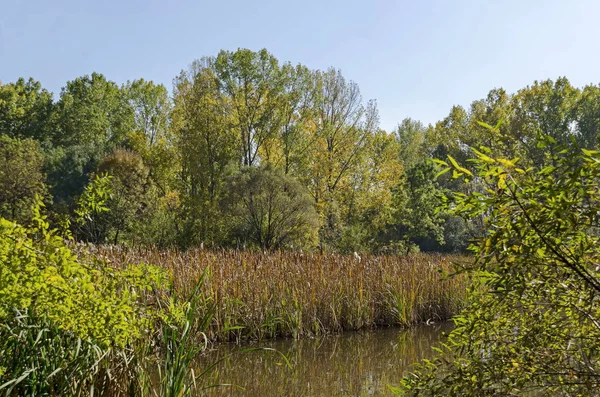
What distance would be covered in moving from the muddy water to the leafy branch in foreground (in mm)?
2777

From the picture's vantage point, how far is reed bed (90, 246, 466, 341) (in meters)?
7.55

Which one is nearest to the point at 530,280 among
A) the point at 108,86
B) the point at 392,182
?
the point at 392,182

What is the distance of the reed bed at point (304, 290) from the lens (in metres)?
7.55

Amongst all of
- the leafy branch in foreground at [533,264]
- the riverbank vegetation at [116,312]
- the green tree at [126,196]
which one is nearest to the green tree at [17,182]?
the green tree at [126,196]

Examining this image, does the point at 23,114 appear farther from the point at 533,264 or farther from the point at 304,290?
the point at 533,264

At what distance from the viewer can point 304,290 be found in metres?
8.18

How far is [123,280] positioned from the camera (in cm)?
335

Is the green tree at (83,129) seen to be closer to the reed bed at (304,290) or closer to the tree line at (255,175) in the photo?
the tree line at (255,175)

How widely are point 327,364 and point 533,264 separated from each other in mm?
4996

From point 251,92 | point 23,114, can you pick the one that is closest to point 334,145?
point 251,92

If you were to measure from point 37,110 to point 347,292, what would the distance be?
3180 centimetres

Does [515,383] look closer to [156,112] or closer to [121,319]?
[121,319]

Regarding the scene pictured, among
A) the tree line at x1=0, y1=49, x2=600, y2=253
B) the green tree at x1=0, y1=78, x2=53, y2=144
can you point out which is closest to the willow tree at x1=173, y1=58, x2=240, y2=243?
the tree line at x1=0, y1=49, x2=600, y2=253

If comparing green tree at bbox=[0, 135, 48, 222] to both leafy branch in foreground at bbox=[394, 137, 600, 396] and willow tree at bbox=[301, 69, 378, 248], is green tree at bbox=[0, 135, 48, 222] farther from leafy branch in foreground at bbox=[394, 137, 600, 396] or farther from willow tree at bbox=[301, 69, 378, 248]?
leafy branch in foreground at bbox=[394, 137, 600, 396]
